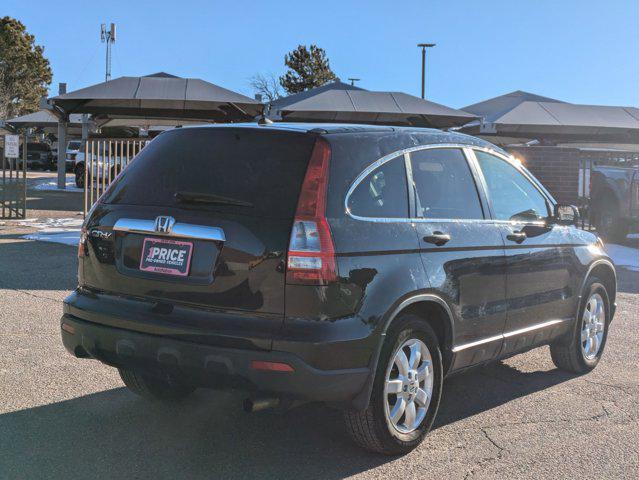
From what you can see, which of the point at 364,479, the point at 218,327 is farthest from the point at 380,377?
the point at 218,327

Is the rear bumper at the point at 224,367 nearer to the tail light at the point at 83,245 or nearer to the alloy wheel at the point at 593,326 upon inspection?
the tail light at the point at 83,245

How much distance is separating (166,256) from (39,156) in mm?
50204

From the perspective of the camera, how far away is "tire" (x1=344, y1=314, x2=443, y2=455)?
12.7ft

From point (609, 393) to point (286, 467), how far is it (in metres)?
2.68

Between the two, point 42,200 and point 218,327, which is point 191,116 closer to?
point 42,200

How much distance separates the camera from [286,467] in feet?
12.7

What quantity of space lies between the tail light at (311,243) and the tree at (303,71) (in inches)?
2383

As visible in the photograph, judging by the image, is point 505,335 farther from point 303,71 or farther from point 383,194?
point 303,71

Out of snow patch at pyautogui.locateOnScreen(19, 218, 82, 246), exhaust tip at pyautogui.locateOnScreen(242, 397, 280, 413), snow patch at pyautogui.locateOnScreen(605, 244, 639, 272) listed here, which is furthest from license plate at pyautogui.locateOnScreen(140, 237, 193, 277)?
snow patch at pyautogui.locateOnScreen(605, 244, 639, 272)

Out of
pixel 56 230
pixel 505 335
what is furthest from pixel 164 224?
pixel 56 230

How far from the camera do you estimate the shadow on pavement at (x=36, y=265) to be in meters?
8.91

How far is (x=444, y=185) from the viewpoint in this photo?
4570mm

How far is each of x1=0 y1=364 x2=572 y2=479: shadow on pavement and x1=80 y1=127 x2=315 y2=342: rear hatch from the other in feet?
2.68

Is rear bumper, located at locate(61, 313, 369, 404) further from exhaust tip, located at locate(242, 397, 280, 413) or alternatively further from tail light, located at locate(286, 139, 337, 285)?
tail light, located at locate(286, 139, 337, 285)
